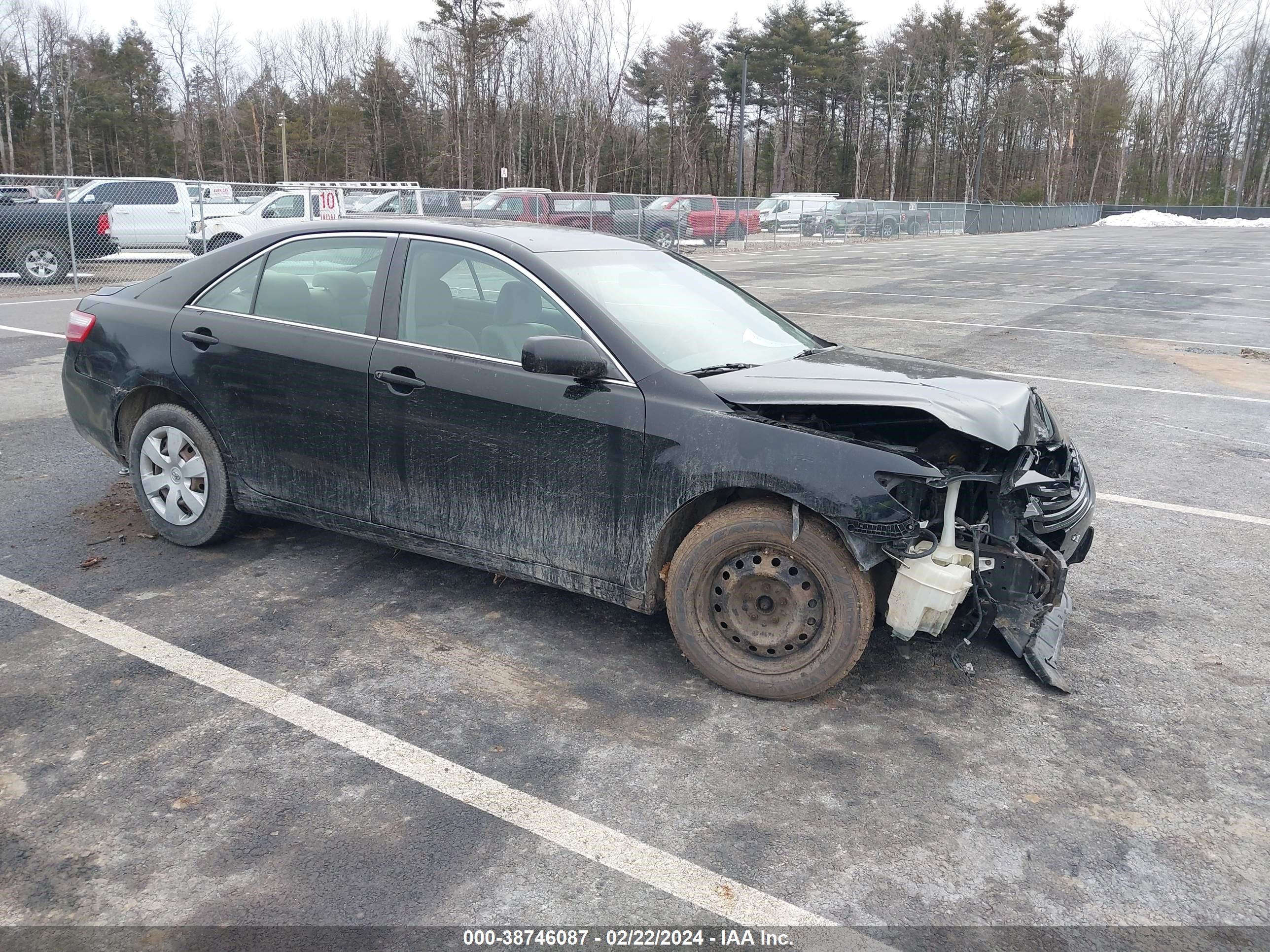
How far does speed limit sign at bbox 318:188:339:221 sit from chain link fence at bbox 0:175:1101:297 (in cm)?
2

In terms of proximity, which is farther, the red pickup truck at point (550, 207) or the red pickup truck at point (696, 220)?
the red pickup truck at point (696, 220)

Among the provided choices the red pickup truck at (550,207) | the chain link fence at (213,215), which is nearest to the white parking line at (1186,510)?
the chain link fence at (213,215)

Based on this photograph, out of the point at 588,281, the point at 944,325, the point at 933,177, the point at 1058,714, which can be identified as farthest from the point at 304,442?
the point at 933,177

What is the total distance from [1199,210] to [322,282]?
8747 cm

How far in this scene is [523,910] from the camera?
247 centimetres

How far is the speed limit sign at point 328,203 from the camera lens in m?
20.4

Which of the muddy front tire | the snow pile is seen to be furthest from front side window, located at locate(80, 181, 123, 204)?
the snow pile

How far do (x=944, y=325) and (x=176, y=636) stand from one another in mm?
12137

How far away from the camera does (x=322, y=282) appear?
4387mm

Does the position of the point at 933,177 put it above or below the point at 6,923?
above

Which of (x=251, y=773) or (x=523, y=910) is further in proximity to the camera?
(x=251, y=773)

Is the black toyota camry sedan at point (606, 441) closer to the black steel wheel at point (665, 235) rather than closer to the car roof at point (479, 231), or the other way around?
the car roof at point (479, 231)

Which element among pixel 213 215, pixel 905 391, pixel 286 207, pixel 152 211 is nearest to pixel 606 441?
pixel 905 391

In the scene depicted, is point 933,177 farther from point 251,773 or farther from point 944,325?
point 251,773
